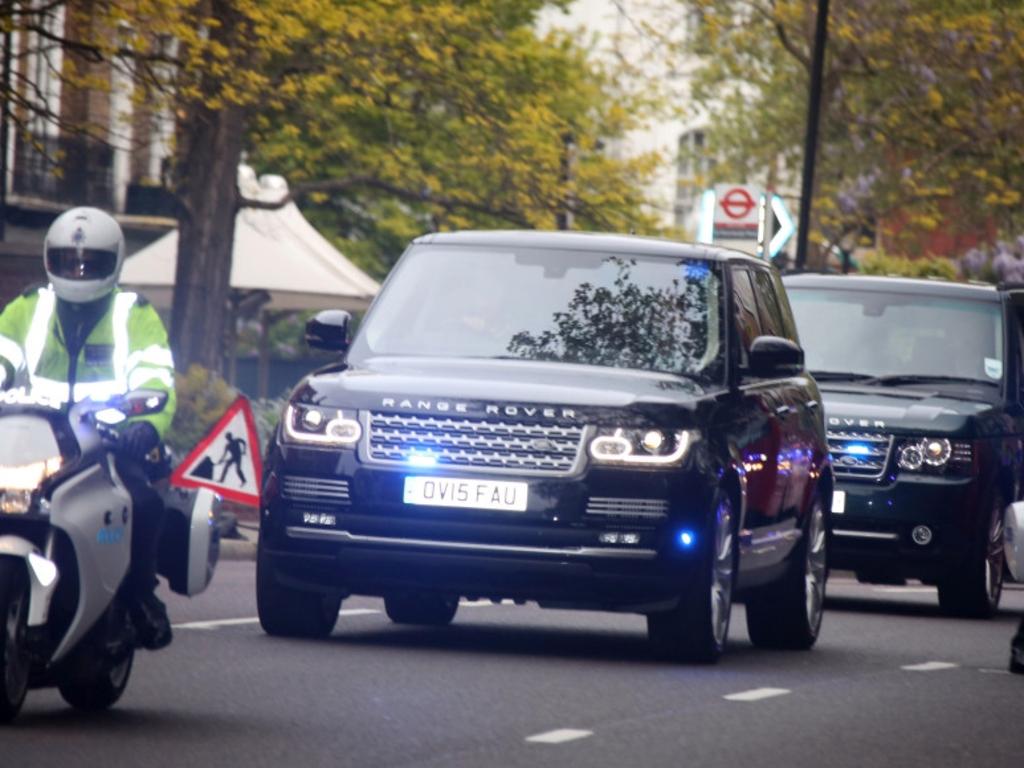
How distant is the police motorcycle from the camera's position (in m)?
9.12

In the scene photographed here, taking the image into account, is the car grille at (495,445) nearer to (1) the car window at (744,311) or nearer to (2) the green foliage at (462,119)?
(1) the car window at (744,311)

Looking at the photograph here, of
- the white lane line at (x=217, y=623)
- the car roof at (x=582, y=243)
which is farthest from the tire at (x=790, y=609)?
the white lane line at (x=217, y=623)

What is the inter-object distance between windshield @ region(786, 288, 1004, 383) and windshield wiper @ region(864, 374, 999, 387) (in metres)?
0.02

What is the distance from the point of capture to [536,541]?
483 inches

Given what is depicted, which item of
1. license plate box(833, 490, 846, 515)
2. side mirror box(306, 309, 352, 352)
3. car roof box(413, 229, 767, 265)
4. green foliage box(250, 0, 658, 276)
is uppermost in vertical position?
green foliage box(250, 0, 658, 276)

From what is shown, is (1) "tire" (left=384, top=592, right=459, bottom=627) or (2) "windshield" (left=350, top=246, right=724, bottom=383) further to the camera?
(1) "tire" (left=384, top=592, right=459, bottom=627)

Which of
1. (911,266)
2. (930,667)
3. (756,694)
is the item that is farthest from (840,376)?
(911,266)

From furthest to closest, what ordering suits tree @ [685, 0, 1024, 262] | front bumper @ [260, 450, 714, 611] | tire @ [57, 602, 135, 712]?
tree @ [685, 0, 1024, 262] → front bumper @ [260, 450, 714, 611] → tire @ [57, 602, 135, 712]

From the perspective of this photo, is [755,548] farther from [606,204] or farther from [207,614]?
[606,204]

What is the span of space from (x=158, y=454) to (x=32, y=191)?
32.4 metres

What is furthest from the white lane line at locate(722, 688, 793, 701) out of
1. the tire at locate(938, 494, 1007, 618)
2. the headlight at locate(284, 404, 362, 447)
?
the tire at locate(938, 494, 1007, 618)

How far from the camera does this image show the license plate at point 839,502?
17.5m

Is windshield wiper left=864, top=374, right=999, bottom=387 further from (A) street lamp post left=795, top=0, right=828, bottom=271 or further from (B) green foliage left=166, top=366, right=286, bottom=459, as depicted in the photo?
(A) street lamp post left=795, top=0, right=828, bottom=271

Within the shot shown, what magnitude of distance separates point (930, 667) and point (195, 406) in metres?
11.9
